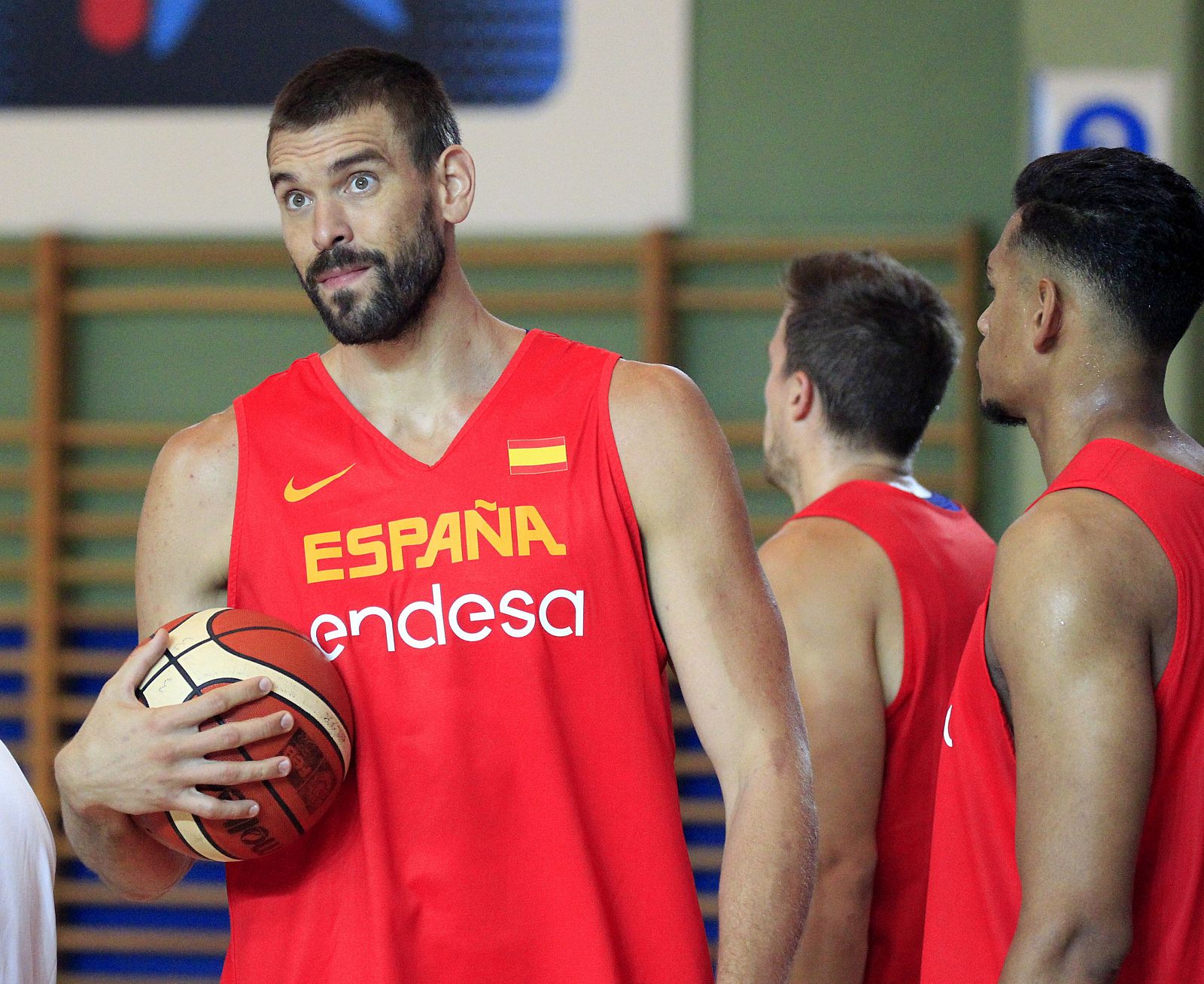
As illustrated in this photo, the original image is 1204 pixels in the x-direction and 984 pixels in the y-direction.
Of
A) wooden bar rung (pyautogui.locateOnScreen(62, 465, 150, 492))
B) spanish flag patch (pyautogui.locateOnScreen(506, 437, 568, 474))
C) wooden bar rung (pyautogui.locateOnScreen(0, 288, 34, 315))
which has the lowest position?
wooden bar rung (pyautogui.locateOnScreen(62, 465, 150, 492))

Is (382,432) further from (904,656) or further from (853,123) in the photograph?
(853,123)

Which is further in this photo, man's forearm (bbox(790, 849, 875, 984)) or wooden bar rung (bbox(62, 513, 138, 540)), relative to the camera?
wooden bar rung (bbox(62, 513, 138, 540))

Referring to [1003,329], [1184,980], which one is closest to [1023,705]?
[1184,980]

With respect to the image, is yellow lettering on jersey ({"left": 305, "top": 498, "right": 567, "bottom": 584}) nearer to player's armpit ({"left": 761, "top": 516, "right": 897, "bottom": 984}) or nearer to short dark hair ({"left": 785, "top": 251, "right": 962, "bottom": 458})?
player's armpit ({"left": 761, "top": 516, "right": 897, "bottom": 984})

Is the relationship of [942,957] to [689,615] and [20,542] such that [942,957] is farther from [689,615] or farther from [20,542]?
[20,542]

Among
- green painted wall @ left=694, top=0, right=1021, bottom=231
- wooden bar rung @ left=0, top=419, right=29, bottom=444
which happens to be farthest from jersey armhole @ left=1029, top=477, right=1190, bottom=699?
wooden bar rung @ left=0, top=419, right=29, bottom=444

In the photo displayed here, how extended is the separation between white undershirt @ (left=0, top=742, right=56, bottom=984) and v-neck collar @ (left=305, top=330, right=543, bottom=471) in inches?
21.4

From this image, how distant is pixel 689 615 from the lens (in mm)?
1555

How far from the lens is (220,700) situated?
1.42 m

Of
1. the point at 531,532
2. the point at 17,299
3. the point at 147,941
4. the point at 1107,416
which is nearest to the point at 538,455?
→ the point at 531,532

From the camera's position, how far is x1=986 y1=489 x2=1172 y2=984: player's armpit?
4.12 feet

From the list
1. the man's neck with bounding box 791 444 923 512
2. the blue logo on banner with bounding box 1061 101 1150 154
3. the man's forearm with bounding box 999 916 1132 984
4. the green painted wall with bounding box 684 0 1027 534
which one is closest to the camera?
the man's forearm with bounding box 999 916 1132 984

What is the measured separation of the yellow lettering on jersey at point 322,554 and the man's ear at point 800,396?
0.94m

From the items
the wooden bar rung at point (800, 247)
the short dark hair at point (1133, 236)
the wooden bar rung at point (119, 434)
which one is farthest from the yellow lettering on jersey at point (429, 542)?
the wooden bar rung at point (119, 434)
